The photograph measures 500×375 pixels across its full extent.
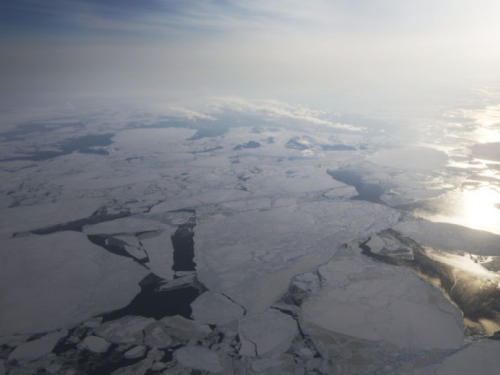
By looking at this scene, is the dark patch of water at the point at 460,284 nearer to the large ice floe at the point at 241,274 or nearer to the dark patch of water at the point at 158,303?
the large ice floe at the point at 241,274

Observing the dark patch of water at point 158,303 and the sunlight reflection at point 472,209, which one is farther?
the sunlight reflection at point 472,209

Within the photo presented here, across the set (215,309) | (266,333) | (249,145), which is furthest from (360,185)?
(266,333)

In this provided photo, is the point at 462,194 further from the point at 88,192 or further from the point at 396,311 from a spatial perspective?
the point at 88,192

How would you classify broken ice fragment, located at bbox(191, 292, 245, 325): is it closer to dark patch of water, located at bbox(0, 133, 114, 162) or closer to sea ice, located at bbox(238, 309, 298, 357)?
sea ice, located at bbox(238, 309, 298, 357)

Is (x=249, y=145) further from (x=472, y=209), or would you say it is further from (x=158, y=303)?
(x=158, y=303)

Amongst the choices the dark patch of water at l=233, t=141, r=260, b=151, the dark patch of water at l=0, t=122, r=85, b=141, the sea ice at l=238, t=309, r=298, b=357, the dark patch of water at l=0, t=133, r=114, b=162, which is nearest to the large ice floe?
the sea ice at l=238, t=309, r=298, b=357

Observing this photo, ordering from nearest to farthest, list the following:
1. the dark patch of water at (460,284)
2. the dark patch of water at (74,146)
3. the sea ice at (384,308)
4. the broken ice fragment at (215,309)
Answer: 1. the sea ice at (384,308)
2. the broken ice fragment at (215,309)
3. the dark patch of water at (460,284)
4. the dark patch of water at (74,146)

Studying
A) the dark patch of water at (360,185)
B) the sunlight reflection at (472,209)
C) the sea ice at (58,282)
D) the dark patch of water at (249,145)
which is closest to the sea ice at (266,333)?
the sea ice at (58,282)

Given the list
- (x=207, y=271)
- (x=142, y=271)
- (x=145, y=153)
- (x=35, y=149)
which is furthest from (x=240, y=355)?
(x=35, y=149)
